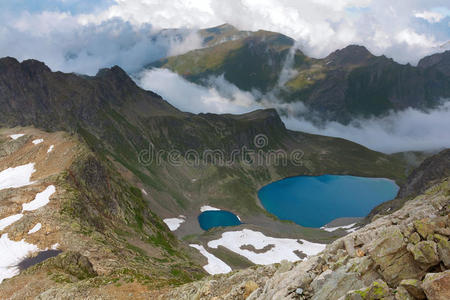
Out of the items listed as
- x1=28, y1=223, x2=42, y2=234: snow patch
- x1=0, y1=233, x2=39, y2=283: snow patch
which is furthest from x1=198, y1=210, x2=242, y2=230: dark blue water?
x1=0, y1=233, x2=39, y2=283: snow patch

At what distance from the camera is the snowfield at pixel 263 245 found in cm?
10600

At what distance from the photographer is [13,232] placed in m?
46.8

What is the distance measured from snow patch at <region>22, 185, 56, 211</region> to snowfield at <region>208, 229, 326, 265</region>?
2582 inches

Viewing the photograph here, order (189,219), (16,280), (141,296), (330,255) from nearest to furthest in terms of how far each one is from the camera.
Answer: (330,255) → (141,296) → (16,280) → (189,219)

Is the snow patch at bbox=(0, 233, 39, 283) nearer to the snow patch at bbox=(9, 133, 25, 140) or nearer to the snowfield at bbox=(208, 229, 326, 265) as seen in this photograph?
the snow patch at bbox=(9, 133, 25, 140)

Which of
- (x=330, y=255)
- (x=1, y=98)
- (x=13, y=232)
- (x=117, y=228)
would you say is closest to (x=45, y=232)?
(x=13, y=232)

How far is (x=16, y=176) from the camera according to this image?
76.3 meters

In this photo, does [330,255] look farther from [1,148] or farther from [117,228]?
[1,148]

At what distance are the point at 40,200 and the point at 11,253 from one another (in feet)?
50.1

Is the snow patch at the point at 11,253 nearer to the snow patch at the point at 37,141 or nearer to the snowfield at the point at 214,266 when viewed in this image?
the snowfield at the point at 214,266

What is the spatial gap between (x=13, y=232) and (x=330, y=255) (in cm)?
4946

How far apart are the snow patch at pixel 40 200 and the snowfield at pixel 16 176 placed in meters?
14.3

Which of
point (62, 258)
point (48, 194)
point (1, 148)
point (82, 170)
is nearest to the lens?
point (62, 258)

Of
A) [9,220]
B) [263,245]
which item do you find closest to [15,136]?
[9,220]
